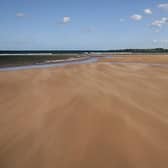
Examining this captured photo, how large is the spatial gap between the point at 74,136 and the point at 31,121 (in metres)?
1.38

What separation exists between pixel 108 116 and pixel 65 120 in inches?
40.5

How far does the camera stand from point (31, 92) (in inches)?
353

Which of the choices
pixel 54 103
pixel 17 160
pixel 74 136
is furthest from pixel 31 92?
pixel 17 160

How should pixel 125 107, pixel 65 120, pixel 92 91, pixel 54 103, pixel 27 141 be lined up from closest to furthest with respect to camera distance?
pixel 27 141, pixel 65 120, pixel 125 107, pixel 54 103, pixel 92 91

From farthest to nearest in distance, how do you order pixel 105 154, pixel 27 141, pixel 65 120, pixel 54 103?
pixel 54 103
pixel 65 120
pixel 27 141
pixel 105 154

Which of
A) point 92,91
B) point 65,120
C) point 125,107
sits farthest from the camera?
point 92,91

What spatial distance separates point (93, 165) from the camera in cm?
369

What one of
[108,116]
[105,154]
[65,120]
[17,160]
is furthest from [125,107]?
[17,160]

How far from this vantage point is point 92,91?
877 centimetres

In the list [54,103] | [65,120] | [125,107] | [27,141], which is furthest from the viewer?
[54,103]

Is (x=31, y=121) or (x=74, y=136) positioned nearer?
(x=74, y=136)

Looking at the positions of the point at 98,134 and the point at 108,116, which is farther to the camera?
the point at 108,116

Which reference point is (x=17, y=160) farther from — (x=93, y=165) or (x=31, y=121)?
(x=31, y=121)

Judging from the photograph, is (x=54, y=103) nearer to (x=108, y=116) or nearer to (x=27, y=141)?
(x=108, y=116)
